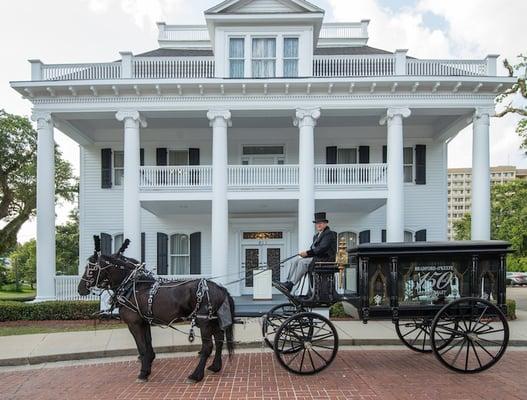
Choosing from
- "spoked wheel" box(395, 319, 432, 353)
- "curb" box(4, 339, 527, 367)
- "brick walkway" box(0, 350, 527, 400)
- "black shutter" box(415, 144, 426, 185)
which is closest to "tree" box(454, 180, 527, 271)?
"black shutter" box(415, 144, 426, 185)

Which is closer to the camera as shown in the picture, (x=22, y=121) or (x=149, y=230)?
(x=149, y=230)

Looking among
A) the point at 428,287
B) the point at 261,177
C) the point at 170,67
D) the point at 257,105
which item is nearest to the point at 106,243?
the point at 261,177

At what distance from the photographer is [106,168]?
1728 centimetres

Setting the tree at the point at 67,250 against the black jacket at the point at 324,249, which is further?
the tree at the point at 67,250

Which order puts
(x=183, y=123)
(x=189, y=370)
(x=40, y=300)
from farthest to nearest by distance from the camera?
1. (x=183, y=123)
2. (x=40, y=300)
3. (x=189, y=370)

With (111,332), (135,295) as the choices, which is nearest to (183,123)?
(111,332)

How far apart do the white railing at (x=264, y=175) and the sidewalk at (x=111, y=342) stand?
20.0 ft

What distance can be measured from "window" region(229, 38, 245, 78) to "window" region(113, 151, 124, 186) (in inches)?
245

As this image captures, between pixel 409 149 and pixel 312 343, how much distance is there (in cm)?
1303

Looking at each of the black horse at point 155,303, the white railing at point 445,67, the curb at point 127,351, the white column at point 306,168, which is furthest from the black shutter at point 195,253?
the black horse at point 155,303

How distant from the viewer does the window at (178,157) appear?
17531 mm

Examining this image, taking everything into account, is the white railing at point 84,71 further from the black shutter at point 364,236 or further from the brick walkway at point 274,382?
the black shutter at point 364,236

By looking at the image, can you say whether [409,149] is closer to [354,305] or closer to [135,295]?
[354,305]

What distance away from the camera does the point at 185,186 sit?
14.9 metres
